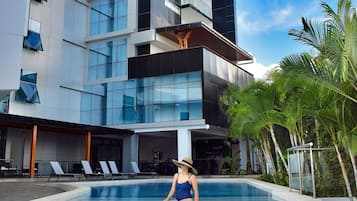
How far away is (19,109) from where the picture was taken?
2142cm

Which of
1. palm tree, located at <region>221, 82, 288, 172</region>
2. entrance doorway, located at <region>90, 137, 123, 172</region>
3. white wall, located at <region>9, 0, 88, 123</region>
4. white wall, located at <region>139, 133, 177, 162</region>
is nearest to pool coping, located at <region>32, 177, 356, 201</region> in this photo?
palm tree, located at <region>221, 82, 288, 172</region>

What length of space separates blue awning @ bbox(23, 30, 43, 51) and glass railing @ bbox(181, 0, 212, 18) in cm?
1148

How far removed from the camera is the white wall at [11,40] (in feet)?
24.7

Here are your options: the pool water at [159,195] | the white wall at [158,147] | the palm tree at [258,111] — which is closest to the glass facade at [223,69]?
the palm tree at [258,111]

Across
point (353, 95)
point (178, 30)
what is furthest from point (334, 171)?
point (178, 30)

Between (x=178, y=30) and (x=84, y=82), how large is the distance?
7.86 metres

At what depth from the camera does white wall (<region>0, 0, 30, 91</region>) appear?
7531 mm

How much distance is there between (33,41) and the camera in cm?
2258

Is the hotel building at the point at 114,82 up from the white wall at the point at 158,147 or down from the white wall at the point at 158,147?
up

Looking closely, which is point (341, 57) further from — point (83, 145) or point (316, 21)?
point (83, 145)

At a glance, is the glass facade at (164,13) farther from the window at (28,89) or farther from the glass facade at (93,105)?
the window at (28,89)

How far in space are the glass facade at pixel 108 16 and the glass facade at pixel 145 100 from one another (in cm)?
429

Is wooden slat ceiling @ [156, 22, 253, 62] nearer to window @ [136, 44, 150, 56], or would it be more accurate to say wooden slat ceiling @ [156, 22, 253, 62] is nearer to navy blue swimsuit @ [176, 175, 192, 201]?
window @ [136, 44, 150, 56]

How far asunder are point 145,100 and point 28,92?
6.97m
